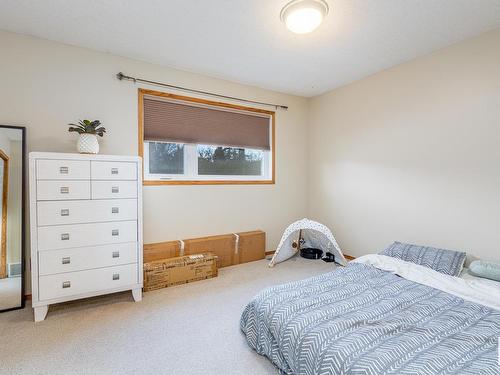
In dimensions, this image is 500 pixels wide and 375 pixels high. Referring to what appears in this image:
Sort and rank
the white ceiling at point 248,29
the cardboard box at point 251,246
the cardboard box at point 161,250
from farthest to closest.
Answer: the cardboard box at point 251,246 → the cardboard box at point 161,250 → the white ceiling at point 248,29

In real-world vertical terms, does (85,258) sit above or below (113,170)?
below

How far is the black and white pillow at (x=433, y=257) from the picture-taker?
234cm

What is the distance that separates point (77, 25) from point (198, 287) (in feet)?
8.99

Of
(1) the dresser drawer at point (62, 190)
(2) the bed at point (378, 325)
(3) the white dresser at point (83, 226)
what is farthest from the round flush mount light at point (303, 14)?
(1) the dresser drawer at point (62, 190)

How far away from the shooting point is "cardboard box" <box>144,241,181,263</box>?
2.92m

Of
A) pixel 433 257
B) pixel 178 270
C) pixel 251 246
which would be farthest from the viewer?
pixel 251 246

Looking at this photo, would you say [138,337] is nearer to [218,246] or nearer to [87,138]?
[218,246]

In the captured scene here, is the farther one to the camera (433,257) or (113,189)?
(433,257)

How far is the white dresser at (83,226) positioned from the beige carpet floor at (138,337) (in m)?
0.19

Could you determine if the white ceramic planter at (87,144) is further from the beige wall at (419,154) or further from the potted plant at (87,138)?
the beige wall at (419,154)

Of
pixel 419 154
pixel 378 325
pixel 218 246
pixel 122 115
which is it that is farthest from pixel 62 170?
pixel 419 154

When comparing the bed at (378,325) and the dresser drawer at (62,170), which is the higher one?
the dresser drawer at (62,170)

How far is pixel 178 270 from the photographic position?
2.82 m

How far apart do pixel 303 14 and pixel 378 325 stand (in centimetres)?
217
